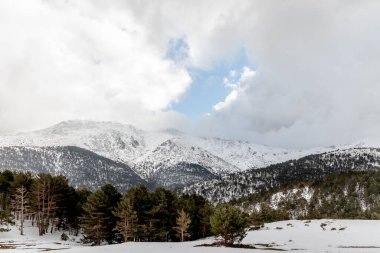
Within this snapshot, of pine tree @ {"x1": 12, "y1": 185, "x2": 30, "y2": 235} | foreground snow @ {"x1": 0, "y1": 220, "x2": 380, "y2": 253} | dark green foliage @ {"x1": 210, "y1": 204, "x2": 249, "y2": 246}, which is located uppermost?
pine tree @ {"x1": 12, "y1": 185, "x2": 30, "y2": 235}

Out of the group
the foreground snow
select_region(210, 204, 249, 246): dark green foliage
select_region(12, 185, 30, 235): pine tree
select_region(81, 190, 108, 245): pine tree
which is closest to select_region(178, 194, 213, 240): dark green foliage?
the foreground snow

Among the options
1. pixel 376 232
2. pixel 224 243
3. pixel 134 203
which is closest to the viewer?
pixel 224 243

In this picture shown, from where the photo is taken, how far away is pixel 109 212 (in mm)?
98375

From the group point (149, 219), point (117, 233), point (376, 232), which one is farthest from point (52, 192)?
point (376, 232)

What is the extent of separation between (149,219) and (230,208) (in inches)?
1193

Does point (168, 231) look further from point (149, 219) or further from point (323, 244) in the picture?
point (323, 244)

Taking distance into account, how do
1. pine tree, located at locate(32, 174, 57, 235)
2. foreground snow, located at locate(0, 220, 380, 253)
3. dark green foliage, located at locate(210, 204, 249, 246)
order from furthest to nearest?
pine tree, located at locate(32, 174, 57, 235)
foreground snow, located at locate(0, 220, 380, 253)
dark green foliage, located at locate(210, 204, 249, 246)

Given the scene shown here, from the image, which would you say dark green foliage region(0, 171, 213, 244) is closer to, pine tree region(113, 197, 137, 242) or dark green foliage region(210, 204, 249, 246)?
pine tree region(113, 197, 137, 242)

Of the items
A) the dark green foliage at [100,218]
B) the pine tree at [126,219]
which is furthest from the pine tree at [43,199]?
the pine tree at [126,219]

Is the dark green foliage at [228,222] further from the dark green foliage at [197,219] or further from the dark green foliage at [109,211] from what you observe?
the dark green foliage at [197,219]

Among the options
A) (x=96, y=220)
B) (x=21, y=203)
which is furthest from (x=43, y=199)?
(x=96, y=220)

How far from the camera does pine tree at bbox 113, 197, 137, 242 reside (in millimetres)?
90562

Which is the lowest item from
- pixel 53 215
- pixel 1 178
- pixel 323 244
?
pixel 323 244

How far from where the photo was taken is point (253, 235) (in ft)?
329
